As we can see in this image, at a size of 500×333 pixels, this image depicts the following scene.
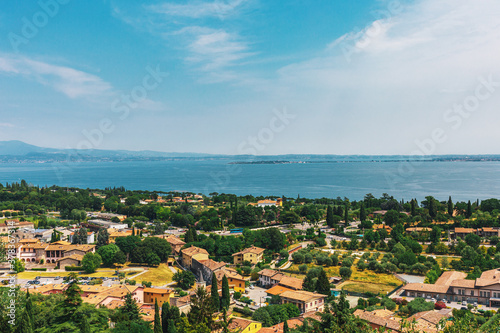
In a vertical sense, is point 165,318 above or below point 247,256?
above

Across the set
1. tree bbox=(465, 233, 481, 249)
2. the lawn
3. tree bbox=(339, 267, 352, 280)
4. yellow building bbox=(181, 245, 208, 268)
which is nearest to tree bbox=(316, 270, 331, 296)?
tree bbox=(339, 267, 352, 280)

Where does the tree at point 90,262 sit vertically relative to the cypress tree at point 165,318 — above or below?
below

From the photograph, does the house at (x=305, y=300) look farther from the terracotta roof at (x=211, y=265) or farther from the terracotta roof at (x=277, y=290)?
the terracotta roof at (x=211, y=265)

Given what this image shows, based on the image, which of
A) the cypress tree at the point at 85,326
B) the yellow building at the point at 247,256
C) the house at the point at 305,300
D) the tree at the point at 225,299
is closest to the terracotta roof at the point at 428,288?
the house at the point at 305,300

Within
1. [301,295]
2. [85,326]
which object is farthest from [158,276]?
[85,326]

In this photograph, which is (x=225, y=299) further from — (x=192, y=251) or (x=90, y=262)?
(x=90, y=262)

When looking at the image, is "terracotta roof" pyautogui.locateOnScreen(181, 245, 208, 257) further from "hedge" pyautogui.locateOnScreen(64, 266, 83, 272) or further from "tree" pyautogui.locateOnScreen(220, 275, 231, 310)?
"tree" pyautogui.locateOnScreen(220, 275, 231, 310)

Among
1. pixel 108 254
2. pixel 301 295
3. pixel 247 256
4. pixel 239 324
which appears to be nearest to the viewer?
pixel 239 324
